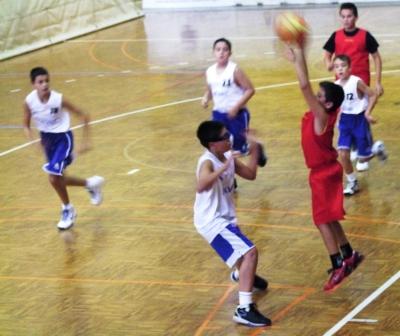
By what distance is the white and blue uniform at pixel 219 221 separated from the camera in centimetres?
901

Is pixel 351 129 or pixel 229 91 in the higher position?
pixel 229 91

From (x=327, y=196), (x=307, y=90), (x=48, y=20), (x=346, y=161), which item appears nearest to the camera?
(x=307, y=90)

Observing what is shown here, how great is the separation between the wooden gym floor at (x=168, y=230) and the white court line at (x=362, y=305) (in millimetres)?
17

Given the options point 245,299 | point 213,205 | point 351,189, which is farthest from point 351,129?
point 245,299

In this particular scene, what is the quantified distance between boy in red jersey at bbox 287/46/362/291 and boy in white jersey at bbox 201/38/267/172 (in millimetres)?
3159

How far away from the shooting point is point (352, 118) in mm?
12375

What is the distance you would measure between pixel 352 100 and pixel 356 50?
1.35 metres

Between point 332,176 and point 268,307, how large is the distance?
1274 mm

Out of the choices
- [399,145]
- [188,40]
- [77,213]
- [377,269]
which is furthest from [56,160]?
[188,40]

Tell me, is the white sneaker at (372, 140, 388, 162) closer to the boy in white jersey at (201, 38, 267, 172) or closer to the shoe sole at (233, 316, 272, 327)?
the boy in white jersey at (201, 38, 267, 172)

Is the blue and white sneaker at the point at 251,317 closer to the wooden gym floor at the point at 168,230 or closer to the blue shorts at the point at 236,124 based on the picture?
the wooden gym floor at the point at 168,230

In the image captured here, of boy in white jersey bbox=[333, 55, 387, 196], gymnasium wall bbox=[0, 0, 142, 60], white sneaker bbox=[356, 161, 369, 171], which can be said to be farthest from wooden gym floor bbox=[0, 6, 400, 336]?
gymnasium wall bbox=[0, 0, 142, 60]

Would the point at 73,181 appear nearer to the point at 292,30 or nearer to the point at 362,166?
the point at 362,166

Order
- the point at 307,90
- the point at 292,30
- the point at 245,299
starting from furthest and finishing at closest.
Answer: the point at 292,30
the point at 245,299
the point at 307,90
